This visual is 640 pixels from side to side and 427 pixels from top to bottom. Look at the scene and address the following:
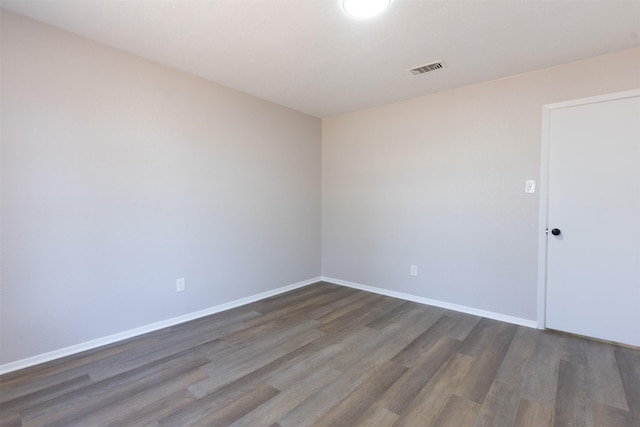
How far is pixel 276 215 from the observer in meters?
3.93

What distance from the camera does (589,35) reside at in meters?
2.24

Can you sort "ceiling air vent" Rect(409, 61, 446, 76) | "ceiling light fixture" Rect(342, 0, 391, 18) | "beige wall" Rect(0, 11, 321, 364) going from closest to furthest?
"ceiling light fixture" Rect(342, 0, 391, 18), "beige wall" Rect(0, 11, 321, 364), "ceiling air vent" Rect(409, 61, 446, 76)

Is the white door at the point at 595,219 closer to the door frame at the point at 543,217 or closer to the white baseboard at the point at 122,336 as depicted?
the door frame at the point at 543,217

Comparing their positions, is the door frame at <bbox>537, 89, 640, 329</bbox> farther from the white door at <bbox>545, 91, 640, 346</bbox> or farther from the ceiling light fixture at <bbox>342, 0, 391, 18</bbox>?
the ceiling light fixture at <bbox>342, 0, 391, 18</bbox>

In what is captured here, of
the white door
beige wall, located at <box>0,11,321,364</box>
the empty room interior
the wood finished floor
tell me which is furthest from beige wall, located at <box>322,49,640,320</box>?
beige wall, located at <box>0,11,321,364</box>

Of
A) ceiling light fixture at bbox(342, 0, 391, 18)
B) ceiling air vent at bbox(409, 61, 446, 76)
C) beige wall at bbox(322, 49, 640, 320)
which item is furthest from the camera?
beige wall at bbox(322, 49, 640, 320)

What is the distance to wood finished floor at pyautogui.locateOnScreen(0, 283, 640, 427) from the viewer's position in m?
1.70

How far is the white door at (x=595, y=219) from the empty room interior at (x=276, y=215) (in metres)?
0.02

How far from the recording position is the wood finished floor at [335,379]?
5.57ft

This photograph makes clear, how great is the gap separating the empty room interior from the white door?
0.02m

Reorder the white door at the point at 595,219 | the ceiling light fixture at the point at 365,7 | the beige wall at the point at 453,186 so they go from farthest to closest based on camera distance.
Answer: the beige wall at the point at 453,186 < the white door at the point at 595,219 < the ceiling light fixture at the point at 365,7

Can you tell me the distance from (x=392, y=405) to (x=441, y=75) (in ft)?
9.30

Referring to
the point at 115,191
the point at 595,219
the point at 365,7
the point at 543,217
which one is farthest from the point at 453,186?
the point at 115,191

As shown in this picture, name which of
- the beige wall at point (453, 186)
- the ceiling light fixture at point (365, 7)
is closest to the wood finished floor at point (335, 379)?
the beige wall at point (453, 186)
